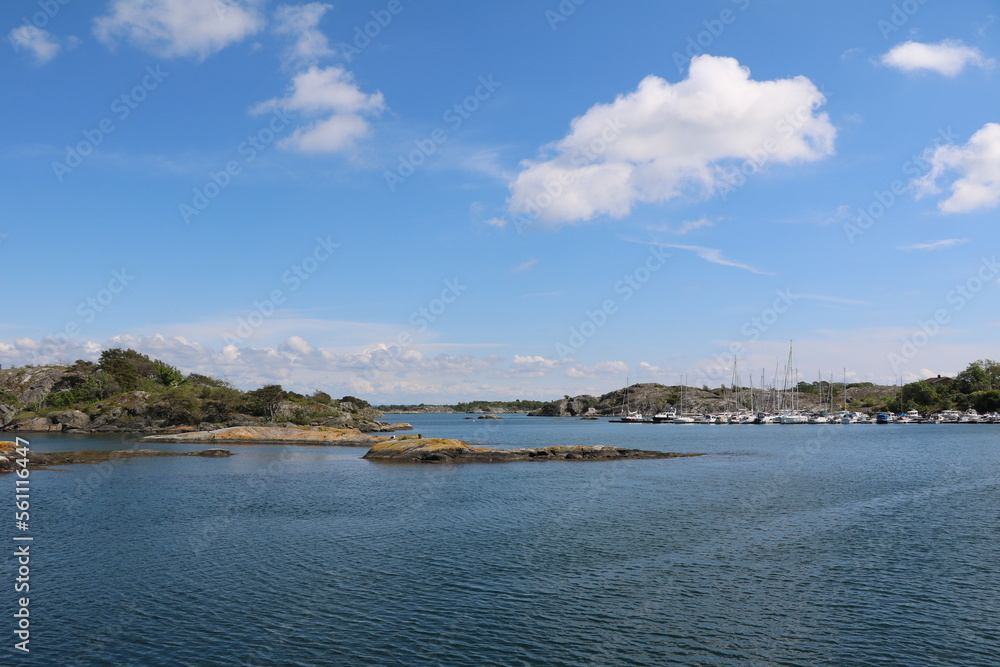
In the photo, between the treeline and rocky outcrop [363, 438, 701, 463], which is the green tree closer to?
the treeline

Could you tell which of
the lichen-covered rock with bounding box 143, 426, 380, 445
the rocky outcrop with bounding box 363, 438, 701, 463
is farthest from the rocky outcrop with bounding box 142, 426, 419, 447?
the rocky outcrop with bounding box 363, 438, 701, 463

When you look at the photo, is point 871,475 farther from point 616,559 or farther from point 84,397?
point 84,397

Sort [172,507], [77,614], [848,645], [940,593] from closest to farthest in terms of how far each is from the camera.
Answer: [848,645] < [77,614] < [940,593] < [172,507]

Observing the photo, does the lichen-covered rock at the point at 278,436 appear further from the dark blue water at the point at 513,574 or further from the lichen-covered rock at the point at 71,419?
the dark blue water at the point at 513,574

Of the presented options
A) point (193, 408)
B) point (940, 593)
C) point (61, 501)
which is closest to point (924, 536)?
point (940, 593)

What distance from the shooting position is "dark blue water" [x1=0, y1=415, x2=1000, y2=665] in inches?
908

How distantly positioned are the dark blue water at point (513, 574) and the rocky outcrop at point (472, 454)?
93.9 ft

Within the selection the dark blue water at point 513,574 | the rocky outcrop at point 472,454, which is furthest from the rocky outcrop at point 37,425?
the dark blue water at point 513,574

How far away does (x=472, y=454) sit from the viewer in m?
96.6

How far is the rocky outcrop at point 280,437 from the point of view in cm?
12375

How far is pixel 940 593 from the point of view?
2867 centimetres

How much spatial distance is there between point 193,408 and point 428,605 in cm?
15966

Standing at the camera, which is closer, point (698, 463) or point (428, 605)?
point (428, 605)

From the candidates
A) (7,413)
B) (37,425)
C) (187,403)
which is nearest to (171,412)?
(187,403)
